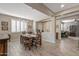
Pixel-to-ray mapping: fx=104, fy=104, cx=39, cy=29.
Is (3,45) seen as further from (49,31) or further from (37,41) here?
(49,31)

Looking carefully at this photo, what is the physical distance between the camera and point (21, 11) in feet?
9.67

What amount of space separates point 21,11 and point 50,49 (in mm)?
1361

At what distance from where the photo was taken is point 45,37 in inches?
123

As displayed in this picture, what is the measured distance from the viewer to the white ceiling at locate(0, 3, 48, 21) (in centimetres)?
285

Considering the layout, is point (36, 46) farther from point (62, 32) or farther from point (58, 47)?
point (62, 32)

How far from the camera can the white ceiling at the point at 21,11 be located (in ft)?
9.36

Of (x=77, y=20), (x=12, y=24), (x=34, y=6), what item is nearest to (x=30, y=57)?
(x=12, y=24)

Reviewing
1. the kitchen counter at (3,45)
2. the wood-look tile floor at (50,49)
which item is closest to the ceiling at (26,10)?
the kitchen counter at (3,45)

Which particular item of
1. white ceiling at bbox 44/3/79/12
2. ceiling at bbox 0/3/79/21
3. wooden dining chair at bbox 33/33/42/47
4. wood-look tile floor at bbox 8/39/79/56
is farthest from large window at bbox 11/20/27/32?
white ceiling at bbox 44/3/79/12

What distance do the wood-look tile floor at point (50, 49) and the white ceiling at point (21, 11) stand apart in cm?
77

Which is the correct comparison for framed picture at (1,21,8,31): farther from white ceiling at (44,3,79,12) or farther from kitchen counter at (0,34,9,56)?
white ceiling at (44,3,79,12)

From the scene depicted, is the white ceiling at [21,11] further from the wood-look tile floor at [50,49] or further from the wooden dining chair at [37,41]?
the wood-look tile floor at [50,49]

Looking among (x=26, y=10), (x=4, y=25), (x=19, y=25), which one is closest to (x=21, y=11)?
(x=26, y=10)

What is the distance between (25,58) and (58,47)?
0.98 m
